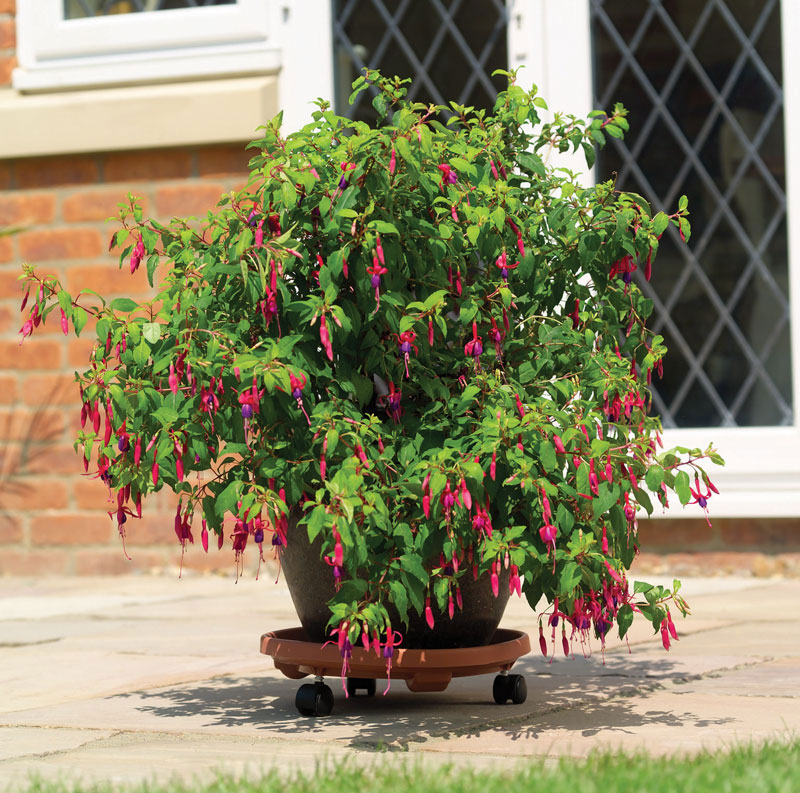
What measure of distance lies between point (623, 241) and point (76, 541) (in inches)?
201

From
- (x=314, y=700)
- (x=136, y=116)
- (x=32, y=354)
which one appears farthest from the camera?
(x=32, y=354)

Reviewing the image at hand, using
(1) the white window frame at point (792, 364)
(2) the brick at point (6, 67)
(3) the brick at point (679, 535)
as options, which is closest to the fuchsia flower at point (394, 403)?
(1) the white window frame at point (792, 364)

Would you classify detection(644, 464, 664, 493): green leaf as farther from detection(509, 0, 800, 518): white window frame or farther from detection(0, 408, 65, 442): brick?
detection(0, 408, 65, 442): brick

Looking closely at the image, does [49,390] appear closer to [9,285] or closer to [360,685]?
[9,285]

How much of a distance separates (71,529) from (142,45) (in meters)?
2.67

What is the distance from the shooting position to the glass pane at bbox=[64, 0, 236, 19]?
26.3 ft

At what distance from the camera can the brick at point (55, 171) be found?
8062 mm

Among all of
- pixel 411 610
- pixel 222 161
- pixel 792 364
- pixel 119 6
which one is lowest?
pixel 411 610

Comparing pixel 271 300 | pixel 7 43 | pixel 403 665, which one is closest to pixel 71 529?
pixel 7 43

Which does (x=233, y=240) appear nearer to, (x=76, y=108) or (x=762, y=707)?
(x=762, y=707)

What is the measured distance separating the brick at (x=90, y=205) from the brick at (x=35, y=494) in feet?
4.73

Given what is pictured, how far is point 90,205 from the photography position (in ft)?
26.3

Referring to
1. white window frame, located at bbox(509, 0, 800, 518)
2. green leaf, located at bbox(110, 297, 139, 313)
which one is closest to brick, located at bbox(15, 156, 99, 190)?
white window frame, located at bbox(509, 0, 800, 518)

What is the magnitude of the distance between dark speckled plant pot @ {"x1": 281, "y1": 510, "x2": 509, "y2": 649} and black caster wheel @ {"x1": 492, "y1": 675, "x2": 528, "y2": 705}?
15cm
